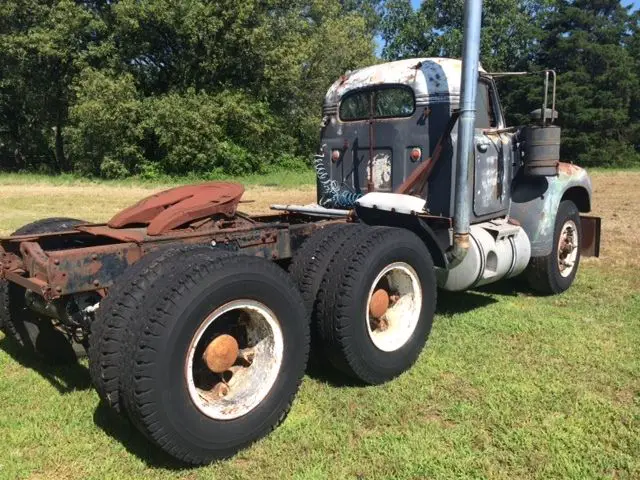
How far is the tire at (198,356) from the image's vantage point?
2.73 meters

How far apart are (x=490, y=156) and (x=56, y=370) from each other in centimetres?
390

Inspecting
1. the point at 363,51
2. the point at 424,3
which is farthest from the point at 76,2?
Result: the point at 424,3

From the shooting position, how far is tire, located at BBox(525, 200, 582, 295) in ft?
19.8

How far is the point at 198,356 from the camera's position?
3.22 m

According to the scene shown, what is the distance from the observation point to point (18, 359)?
4.46 metres

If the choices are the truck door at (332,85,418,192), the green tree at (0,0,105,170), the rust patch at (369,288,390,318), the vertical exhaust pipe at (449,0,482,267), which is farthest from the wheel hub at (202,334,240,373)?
the green tree at (0,0,105,170)

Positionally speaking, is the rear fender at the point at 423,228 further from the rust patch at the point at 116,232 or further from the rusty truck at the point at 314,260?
the rust patch at the point at 116,232

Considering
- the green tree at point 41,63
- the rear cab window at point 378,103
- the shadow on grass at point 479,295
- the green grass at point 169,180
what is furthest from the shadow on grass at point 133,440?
the green tree at point 41,63

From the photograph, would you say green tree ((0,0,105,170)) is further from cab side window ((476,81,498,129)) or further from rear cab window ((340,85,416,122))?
cab side window ((476,81,498,129))

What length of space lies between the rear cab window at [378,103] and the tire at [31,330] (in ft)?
8.86

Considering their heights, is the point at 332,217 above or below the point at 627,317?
above

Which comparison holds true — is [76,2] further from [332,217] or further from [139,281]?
[139,281]

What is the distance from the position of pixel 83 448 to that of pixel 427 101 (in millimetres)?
3597

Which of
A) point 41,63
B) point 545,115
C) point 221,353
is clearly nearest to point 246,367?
point 221,353
